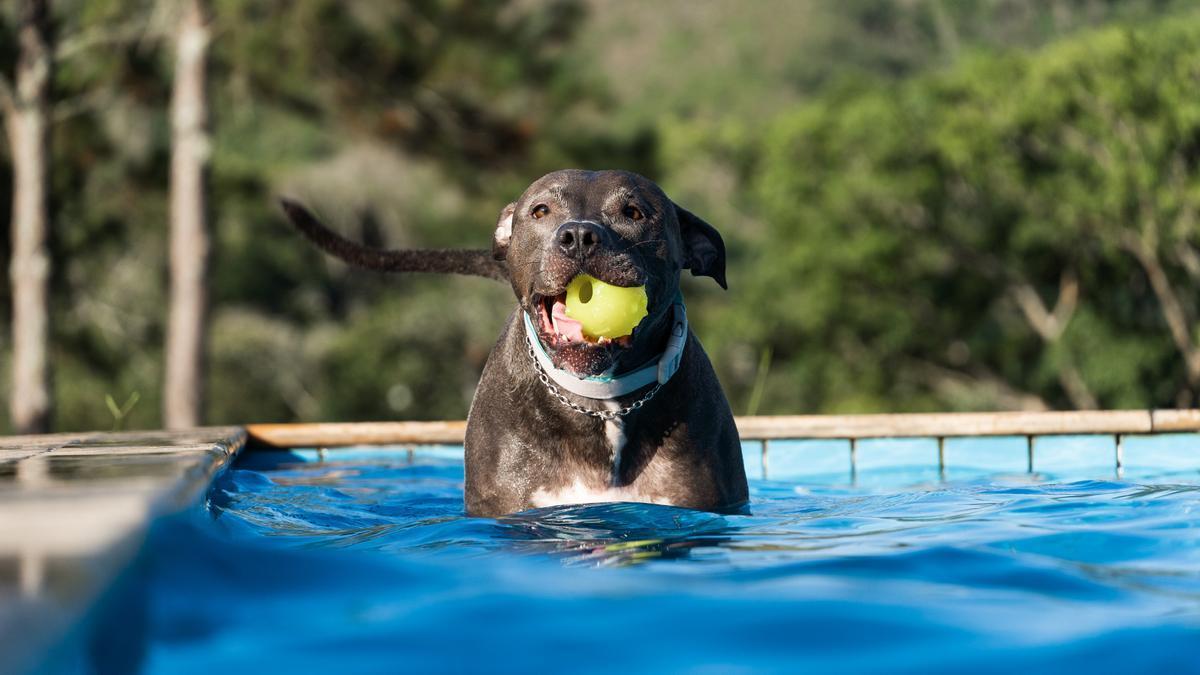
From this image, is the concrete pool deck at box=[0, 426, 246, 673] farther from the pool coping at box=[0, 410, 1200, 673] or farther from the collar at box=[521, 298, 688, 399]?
the collar at box=[521, 298, 688, 399]

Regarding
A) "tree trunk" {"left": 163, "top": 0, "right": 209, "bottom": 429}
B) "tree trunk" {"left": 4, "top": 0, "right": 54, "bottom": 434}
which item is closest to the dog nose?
"tree trunk" {"left": 163, "top": 0, "right": 209, "bottom": 429}

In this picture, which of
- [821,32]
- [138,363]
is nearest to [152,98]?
[138,363]

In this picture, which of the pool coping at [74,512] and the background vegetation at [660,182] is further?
the background vegetation at [660,182]

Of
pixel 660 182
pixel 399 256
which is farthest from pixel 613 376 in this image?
pixel 660 182

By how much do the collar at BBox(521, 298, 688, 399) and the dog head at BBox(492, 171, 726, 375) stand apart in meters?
0.04

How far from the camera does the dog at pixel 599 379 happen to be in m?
4.25

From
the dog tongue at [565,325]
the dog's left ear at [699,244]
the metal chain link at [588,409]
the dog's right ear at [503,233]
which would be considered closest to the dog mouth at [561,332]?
the dog tongue at [565,325]

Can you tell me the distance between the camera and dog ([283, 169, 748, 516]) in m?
4.25

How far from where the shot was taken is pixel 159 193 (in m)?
20.0

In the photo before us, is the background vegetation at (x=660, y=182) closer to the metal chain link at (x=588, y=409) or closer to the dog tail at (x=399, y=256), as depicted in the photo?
the dog tail at (x=399, y=256)

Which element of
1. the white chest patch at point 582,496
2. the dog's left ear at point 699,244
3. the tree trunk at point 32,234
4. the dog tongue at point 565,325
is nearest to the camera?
the dog tongue at point 565,325

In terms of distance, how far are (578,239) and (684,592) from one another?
5.26ft

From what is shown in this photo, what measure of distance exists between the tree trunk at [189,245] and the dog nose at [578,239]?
1187 centimetres

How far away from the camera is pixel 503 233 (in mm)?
4875
